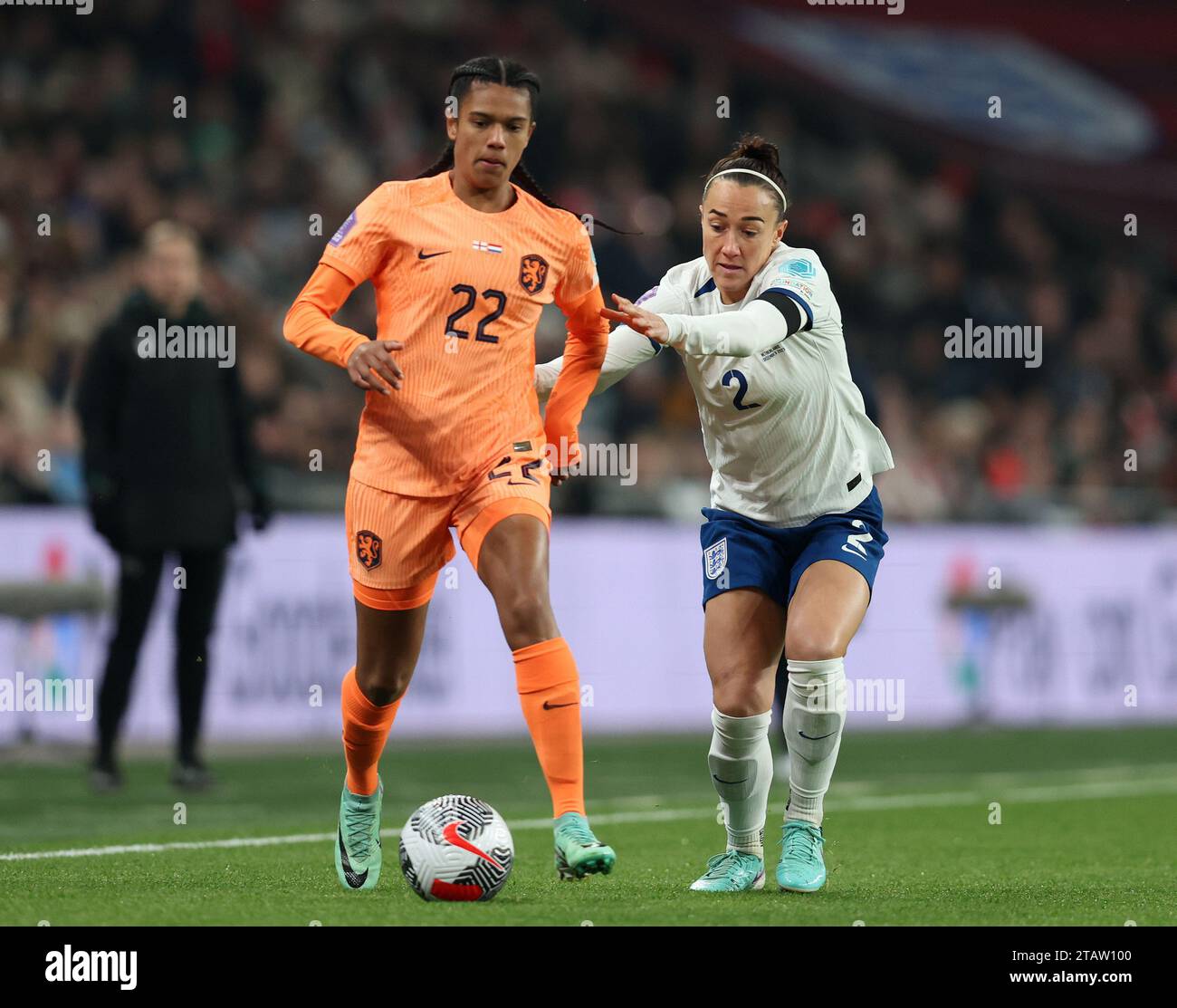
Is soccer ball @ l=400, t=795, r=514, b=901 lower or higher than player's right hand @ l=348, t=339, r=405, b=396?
lower

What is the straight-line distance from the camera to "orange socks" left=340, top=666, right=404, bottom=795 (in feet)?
19.8

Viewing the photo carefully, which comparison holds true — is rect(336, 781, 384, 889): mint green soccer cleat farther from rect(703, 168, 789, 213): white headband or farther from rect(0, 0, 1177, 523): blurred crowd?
rect(0, 0, 1177, 523): blurred crowd

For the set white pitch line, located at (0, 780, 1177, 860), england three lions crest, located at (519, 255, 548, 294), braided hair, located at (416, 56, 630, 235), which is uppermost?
braided hair, located at (416, 56, 630, 235)

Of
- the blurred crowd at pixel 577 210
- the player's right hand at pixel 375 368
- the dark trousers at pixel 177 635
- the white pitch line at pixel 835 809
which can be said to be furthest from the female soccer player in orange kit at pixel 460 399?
the blurred crowd at pixel 577 210

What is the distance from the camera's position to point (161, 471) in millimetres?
9727

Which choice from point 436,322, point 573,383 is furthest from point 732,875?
point 436,322

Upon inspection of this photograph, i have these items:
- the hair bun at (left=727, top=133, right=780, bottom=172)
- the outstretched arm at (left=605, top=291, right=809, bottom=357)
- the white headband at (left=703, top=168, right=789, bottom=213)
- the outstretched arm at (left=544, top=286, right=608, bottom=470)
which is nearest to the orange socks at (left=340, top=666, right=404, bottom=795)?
the outstretched arm at (left=544, top=286, right=608, bottom=470)

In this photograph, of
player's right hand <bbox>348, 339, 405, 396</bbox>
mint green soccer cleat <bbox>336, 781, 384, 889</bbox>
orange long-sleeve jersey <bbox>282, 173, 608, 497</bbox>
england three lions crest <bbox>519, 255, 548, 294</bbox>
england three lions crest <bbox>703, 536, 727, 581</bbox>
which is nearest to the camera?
player's right hand <bbox>348, 339, 405, 396</bbox>

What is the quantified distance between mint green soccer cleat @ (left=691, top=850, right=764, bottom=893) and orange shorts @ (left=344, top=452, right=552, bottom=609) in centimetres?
115

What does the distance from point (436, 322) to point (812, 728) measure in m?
1.60

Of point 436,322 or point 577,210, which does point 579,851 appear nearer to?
point 436,322

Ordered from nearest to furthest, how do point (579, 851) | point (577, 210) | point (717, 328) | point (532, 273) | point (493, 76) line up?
point (579, 851) → point (717, 328) → point (493, 76) → point (532, 273) → point (577, 210)

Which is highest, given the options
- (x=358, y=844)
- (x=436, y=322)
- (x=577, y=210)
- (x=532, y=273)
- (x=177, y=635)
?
(x=577, y=210)
